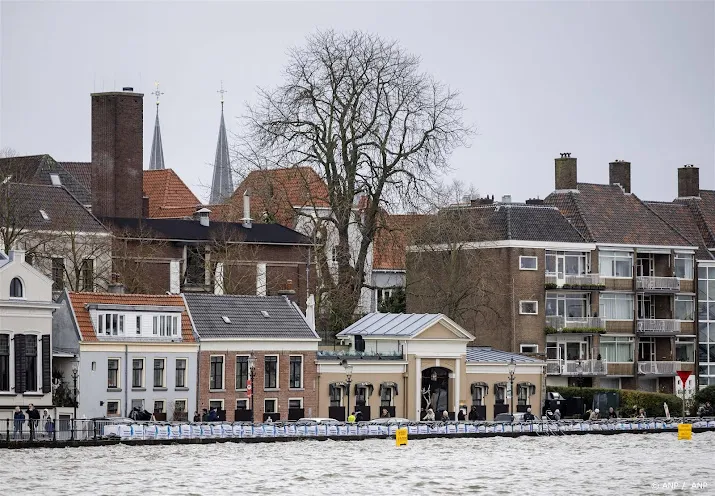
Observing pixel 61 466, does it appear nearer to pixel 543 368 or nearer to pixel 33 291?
pixel 33 291

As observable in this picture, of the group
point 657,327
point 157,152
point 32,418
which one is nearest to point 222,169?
point 157,152

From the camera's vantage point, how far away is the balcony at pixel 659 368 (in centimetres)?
11581

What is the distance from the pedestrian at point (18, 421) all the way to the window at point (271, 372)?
1401cm

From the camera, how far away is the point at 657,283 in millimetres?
117500

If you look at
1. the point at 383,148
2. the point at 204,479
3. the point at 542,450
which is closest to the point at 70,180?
the point at 383,148

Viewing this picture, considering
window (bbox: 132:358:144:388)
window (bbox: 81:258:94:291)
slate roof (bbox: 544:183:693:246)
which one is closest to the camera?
window (bbox: 132:358:144:388)

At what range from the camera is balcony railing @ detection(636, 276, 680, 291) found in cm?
11706

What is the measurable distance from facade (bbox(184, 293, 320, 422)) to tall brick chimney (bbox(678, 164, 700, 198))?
39.5 metres

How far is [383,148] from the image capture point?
4198 inches

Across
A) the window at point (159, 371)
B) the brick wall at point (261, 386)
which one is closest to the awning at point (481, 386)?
the brick wall at point (261, 386)

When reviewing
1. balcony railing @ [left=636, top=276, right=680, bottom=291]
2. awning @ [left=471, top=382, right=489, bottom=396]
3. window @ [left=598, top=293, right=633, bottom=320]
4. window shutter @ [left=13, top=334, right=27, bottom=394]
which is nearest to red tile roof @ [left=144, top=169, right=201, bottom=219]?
window @ [left=598, top=293, right=633, bottom=320]

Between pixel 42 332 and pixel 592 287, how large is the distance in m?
39.1

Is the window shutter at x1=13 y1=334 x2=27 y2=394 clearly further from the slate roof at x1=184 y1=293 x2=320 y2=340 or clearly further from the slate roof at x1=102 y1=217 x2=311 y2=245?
the slate roof at x1=102 y1=217 x2=311 y2=245

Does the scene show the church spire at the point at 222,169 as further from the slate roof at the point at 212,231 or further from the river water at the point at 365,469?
the river water at the point at 365,469
